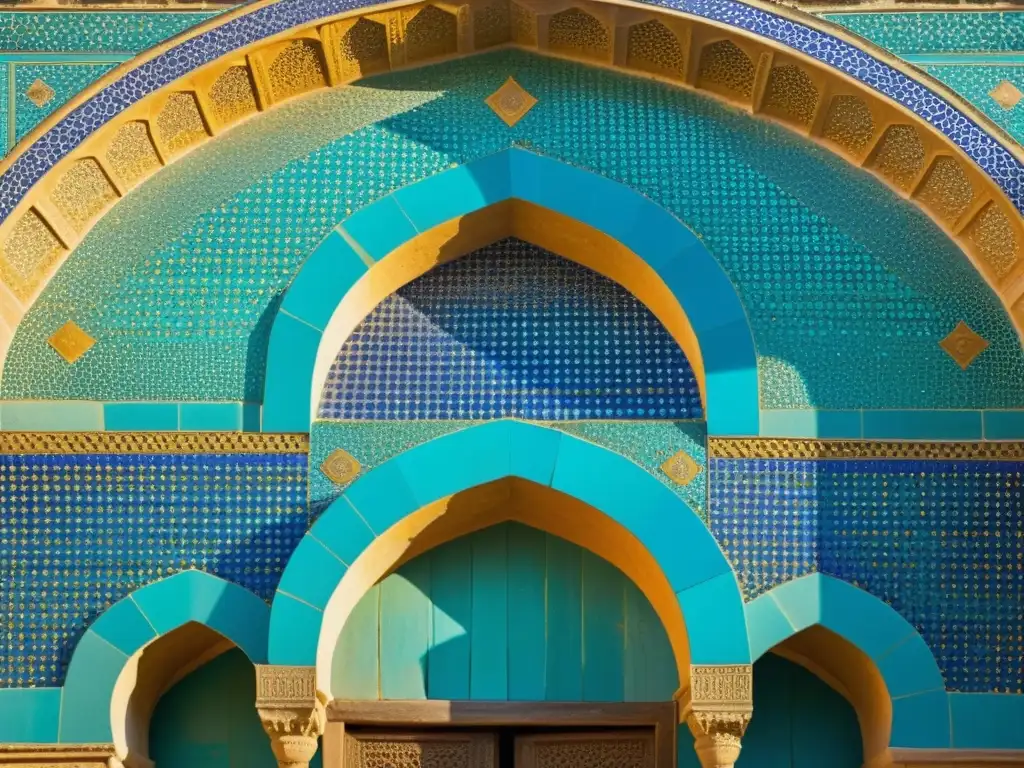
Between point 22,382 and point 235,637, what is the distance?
1.81 metres

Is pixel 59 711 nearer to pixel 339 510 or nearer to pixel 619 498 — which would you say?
pixel 339 510

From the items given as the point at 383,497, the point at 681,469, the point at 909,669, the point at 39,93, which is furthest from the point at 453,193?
the point at 909,669

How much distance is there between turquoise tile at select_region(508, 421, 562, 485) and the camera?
36.3ft

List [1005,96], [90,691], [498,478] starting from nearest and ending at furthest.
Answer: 1. [90,691]
2. [498,478]
3. [1005,96]

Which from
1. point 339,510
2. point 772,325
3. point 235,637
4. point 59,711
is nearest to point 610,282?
point 772,325

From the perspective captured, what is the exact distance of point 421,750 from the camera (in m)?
11.4

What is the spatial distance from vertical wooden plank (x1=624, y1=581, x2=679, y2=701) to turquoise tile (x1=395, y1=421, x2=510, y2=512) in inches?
45.4

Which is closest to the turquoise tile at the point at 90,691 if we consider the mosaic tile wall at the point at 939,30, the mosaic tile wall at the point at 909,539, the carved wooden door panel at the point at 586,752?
the carved wooden door panel at the point at 586,752

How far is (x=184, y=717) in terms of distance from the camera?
11484 mm

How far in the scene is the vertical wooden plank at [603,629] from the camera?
1147 centimetres

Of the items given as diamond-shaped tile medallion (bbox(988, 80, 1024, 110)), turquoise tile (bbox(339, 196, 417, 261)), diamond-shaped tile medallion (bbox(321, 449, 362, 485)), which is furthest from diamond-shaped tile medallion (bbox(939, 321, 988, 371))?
diamond-shaped tile medallion (bbox(321, 449, 362, 485))

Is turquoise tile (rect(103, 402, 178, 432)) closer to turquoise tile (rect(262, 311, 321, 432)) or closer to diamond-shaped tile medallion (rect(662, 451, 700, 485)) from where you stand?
turquoise tile (rect(262, 311, 321, 432))

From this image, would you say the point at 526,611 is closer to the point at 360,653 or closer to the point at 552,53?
the point at 360,653

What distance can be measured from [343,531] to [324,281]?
4.59ft
